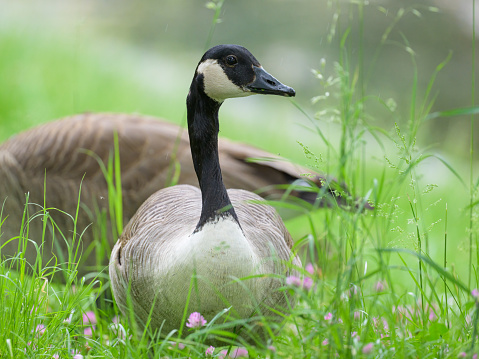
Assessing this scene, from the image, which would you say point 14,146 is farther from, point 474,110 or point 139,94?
point 139,94

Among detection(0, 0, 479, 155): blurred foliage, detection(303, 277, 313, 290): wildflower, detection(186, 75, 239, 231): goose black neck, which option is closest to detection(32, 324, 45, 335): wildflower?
detection(186, 75, 239, 231): goose black neck

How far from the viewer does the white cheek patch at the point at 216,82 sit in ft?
9.43

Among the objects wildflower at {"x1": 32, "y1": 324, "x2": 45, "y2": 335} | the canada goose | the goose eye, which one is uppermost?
the goose eye

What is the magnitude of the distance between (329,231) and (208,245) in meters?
0.59

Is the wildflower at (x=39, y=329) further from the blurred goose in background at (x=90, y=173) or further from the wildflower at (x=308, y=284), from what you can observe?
the blurred goose in background at (x=90, y=173)

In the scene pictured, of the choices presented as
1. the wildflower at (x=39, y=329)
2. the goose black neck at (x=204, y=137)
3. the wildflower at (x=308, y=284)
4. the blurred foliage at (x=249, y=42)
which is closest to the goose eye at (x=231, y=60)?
the goose black neck at (x=204, y=137)

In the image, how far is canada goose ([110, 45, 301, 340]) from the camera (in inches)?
103

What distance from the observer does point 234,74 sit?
2869 mm

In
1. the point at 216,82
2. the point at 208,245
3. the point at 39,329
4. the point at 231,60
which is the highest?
the point at 231,60

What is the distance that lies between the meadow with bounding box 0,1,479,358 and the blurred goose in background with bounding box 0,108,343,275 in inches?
7.4

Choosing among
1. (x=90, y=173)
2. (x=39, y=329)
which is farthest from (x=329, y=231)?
(x=90, y=173)

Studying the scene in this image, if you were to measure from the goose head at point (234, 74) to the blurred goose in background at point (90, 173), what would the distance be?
4.51 feet

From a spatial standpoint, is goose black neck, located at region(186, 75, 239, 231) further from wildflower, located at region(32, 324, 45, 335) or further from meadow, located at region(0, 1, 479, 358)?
wildflower, located at region(32, 324, 45, 335)

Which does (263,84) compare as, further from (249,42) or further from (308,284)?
(249,42)
